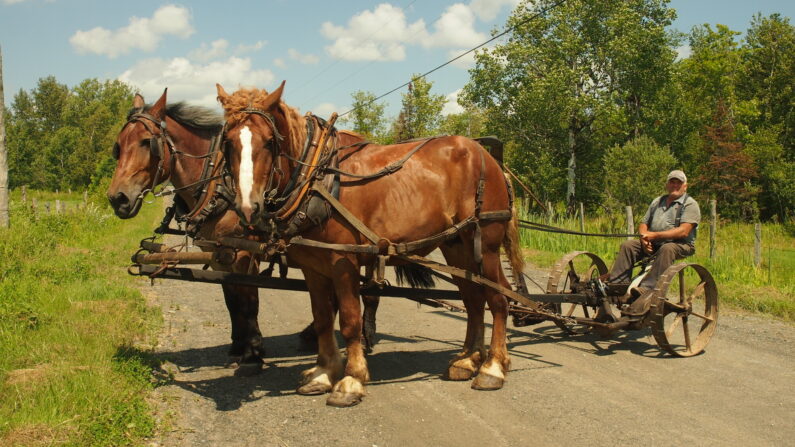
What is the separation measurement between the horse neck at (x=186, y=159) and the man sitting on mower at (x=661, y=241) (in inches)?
170

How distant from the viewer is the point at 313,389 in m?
4.71

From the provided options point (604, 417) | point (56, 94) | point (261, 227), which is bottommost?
point (604, 417)

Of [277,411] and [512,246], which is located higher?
[512,246]

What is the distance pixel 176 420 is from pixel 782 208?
29.2 metres

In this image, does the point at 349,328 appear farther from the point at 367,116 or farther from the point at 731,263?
the point at 367,116

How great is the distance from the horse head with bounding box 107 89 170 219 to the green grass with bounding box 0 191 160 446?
130 cm

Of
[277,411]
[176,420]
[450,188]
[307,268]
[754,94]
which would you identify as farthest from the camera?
[754,94]

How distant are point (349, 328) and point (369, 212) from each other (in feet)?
3.09

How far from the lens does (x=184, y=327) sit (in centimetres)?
683

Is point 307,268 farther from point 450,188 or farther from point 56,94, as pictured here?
point 56,94

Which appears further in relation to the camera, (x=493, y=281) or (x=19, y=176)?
(x=19, y=176)

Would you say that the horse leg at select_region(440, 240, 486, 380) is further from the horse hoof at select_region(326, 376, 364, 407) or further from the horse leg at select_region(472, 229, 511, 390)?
the horse hoof at select_region(326, 376, 364, 407)

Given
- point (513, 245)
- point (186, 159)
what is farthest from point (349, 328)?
point (186, 159)

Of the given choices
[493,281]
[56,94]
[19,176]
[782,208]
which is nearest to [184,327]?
[493,281]
